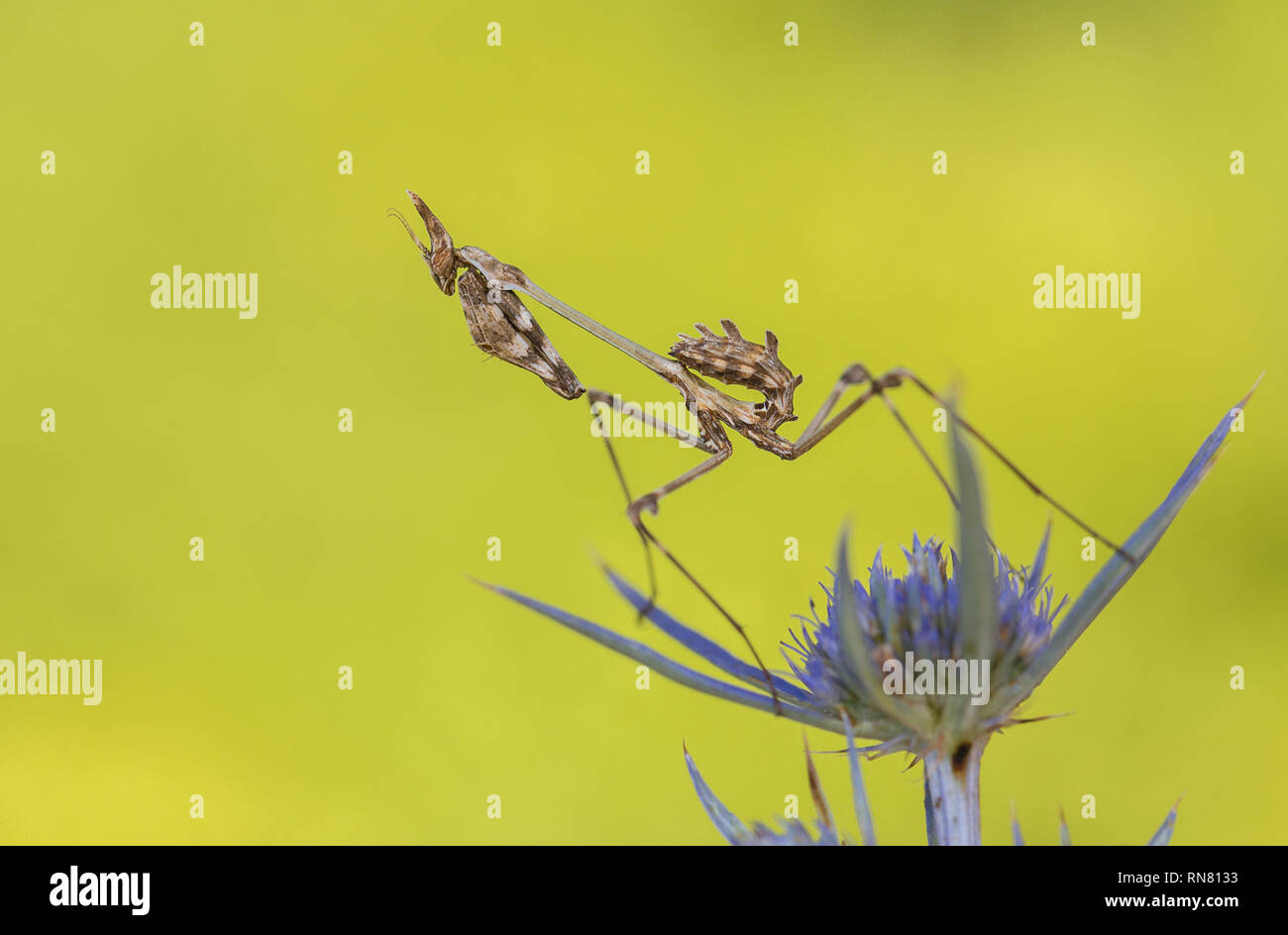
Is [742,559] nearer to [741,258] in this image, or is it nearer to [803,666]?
[741,258]

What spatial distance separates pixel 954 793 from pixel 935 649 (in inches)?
3.4

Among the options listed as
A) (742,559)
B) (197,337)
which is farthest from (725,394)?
(197,337)

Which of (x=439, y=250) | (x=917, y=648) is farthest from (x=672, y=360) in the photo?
(x=917, y=648)

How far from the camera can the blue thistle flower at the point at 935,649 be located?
1.80ft

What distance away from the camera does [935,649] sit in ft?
2.05

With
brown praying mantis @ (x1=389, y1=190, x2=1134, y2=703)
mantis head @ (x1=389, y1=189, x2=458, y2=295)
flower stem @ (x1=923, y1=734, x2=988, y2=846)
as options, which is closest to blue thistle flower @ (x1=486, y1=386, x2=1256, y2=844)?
flower stem @ (x1=923, y1=734, x2=988, y2=846)

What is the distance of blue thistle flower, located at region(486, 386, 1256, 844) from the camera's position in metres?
0.55

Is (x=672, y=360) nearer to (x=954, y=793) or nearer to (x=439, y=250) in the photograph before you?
(x=439, y=250)

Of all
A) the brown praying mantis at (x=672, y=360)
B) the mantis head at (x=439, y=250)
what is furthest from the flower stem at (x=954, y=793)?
the mantis head at (x=439, y=250)

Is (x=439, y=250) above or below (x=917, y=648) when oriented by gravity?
above

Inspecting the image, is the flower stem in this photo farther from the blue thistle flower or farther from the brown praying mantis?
the brown praying mantis

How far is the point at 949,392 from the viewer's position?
1.50ft
